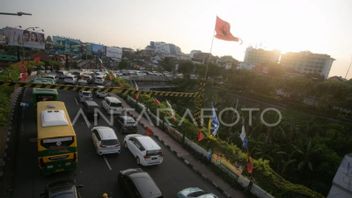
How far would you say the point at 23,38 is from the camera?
41.7 m

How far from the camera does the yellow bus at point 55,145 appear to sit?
10.8 meters

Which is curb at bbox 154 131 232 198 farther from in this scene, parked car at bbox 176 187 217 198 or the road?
parked car at bbox 176 187 217 198

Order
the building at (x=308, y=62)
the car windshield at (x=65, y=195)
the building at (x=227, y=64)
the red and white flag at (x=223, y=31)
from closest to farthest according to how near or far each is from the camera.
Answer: the car windshield at (x=65, y=195)
the red and white flag at (x=223, y=31)
the building at (x=227, y=64)
the building at (x=308, y=62)

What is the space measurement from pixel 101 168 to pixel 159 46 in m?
194

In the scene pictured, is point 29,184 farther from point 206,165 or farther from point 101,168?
point 206,165

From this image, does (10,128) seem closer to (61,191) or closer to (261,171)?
(61,191)

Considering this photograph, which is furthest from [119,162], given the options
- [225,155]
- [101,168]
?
[225,155]

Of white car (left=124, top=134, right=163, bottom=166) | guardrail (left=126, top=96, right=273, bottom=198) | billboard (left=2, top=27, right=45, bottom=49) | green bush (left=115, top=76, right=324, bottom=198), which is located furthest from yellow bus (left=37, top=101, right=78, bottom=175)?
billboard (left=2, top=27, right=45, bottom=49)

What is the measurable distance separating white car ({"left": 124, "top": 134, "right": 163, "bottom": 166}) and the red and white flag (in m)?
9.11

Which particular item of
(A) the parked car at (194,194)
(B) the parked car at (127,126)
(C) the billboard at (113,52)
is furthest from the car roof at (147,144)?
(C) the billboard at (113,52)

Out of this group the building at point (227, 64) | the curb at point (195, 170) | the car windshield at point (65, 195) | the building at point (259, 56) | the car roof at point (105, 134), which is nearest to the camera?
the car windshield at point (65, 195)

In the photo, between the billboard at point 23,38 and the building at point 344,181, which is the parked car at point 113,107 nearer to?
the building at point 344,181

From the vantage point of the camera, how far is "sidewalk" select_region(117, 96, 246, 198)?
13.0 m

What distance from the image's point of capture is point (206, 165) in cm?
1541
